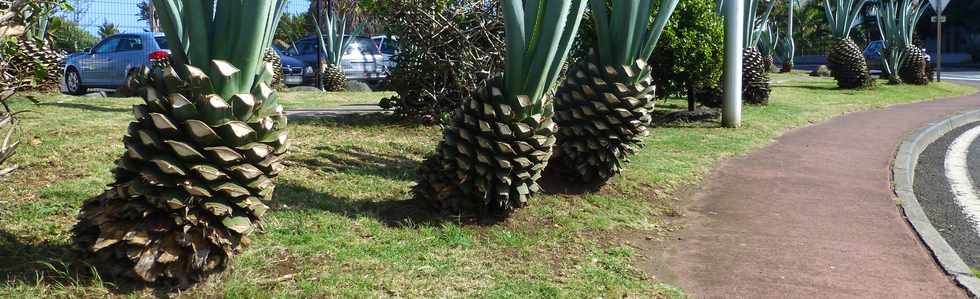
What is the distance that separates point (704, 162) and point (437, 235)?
474cm

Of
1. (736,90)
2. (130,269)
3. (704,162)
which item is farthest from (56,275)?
(736,90)

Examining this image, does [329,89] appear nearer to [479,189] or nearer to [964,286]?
[479,189]

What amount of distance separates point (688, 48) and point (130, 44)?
11.5 meters

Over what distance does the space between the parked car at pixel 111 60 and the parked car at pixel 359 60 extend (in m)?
4.37

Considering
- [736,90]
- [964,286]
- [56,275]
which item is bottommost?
[964,286]

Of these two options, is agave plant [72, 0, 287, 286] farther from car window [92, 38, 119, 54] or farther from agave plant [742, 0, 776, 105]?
car window [92, 38, 119, 54]

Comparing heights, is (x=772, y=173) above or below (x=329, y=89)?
below

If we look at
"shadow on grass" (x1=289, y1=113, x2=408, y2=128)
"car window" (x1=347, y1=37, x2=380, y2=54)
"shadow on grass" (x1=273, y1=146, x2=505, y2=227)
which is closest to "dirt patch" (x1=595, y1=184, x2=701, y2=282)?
"shadow on grass" (x1=273, y1=146, x2=505, y2=227)

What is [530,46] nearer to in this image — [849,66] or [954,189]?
[954,189]

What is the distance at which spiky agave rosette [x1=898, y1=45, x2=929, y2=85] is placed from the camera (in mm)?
22406

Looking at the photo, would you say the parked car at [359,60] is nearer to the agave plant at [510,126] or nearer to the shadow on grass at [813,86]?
the shadow on grass at [813,86]

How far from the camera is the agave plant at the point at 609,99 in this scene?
6875 mm

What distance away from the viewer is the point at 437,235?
5.38m

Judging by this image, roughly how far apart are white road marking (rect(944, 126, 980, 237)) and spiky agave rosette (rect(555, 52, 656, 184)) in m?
3.04
